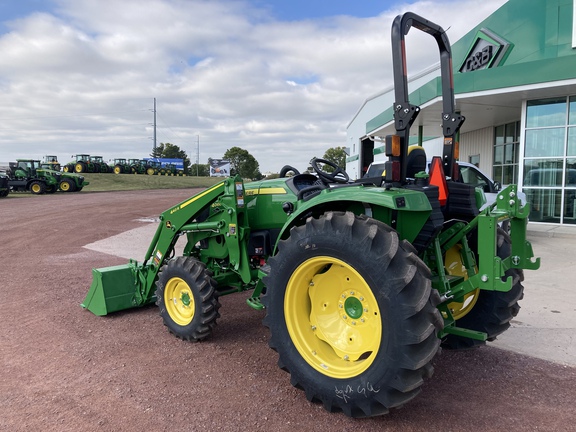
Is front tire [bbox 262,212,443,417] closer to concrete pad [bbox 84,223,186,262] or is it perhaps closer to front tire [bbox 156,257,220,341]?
front tire [bbox 156,257,220,341]

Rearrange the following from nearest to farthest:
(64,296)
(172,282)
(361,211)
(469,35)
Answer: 1. (361,211)
2. (172,282)
3. (64,296)
4. (469,35)

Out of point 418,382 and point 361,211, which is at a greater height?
point 361,211

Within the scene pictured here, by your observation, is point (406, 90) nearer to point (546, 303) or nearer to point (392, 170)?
point (392, 170)

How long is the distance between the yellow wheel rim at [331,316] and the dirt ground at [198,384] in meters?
0.36

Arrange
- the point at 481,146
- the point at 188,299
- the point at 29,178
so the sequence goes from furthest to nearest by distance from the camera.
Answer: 1. the point at 29,178
2. the point at 481,146
3. the point at 188,299

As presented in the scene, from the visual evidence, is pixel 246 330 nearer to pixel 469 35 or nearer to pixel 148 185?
pixel 469 35

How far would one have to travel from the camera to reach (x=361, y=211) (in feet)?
10.7

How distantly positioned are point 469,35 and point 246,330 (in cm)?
1638

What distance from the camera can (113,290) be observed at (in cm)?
498

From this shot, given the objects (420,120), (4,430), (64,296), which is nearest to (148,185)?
(420,120)

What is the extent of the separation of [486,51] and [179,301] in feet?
49.6

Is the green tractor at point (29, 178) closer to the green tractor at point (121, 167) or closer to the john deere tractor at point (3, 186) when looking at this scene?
the john deere tractor at point (3, 186)

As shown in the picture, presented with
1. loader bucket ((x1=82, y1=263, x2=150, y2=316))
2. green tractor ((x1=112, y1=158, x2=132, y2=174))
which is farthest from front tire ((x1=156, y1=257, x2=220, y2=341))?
green tractor ((x1=112, y1=158, x2=132, y2=174))

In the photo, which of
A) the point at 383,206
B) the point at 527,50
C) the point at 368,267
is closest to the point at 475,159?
the point at 527,50
